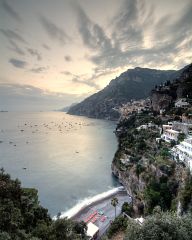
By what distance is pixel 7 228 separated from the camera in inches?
786

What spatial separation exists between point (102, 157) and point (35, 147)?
44191 mm

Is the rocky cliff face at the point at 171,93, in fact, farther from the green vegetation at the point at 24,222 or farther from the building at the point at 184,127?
the green vegetation at the point at 24,222

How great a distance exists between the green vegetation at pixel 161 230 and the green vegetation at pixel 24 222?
7.66 metres

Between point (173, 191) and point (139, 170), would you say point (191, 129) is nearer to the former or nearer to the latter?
point (139, 170)

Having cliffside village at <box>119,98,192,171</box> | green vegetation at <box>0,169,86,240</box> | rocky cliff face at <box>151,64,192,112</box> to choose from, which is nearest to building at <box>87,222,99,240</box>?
green vegetation at <box>0,169,86,240</box>

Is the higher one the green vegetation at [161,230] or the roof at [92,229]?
the green vegetation at [161,230]

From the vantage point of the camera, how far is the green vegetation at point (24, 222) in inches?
789

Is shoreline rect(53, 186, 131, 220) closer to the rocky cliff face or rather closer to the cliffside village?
the cliffside village

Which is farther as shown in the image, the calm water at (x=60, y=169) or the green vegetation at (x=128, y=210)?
the calm water at (x=60, y=169)

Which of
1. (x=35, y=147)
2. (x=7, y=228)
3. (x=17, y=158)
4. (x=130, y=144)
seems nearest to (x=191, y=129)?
(x=130, y=144)

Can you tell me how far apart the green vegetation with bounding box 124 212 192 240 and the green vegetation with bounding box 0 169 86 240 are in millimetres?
7659

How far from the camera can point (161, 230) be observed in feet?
59.5

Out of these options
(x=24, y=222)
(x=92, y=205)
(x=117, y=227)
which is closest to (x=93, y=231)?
(x=117, y=227)

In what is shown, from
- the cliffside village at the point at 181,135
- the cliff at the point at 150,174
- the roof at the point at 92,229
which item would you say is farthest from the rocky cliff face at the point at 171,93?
the roof at the point at 92,229
